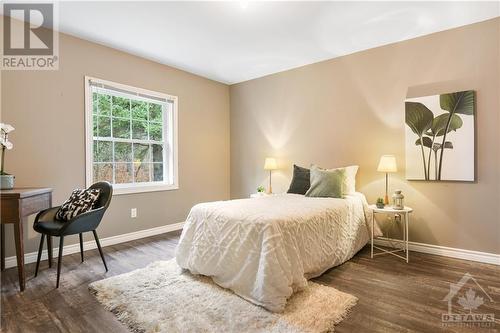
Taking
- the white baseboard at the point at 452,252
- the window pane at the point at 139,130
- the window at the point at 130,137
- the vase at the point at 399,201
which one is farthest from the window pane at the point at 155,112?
the white baseboard at the point at 452,252

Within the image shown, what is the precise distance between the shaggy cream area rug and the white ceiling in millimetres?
2539

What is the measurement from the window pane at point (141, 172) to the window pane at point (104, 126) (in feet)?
1.91

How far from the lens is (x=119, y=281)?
2328 mm

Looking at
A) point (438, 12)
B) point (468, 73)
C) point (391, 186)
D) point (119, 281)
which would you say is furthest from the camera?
point (391, 186)

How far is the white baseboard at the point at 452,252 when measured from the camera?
109 inches

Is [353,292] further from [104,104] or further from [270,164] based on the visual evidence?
[104,104]

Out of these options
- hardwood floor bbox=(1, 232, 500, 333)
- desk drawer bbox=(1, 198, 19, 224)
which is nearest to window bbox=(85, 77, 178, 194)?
hardwood floor bbox=(1, 232, 500, 333)

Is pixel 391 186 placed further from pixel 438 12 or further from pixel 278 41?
pixel 278 41

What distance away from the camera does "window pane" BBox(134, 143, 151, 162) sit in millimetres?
3873

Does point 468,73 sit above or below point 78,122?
above

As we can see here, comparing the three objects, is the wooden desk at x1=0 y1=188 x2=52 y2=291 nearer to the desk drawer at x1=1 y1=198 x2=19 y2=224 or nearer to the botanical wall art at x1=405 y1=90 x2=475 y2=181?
the desk drawer at x1=1 y1=198 x2=19 y2=224

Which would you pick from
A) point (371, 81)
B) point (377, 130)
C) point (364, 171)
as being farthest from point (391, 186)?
point (371, 81)

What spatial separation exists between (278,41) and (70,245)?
345 cm

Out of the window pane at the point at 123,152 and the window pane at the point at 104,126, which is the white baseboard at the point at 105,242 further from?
the window pane at the point at 104,126
